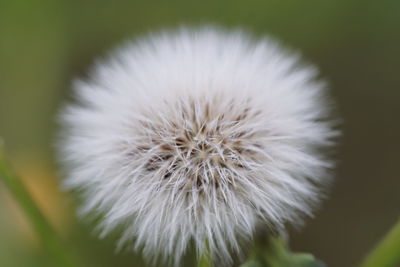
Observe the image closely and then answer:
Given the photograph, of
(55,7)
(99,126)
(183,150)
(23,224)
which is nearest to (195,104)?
(183,150)

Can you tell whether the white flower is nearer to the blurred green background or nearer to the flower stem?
the flower stem

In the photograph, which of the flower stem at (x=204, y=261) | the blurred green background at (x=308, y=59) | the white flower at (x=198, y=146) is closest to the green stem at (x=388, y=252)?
the white flower at (x=198, y=146)

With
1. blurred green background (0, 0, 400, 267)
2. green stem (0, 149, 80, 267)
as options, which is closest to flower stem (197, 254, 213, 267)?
green stem (0, 149, 80, 267)

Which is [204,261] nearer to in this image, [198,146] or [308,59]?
[198,146]

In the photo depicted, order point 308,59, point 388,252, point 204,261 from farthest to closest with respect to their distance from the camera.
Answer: point 308,59 → point 388,252 → point 204,261

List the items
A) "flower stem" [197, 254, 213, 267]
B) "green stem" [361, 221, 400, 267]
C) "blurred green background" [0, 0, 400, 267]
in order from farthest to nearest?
"blurred green background" [0, 0, 400, 267]
"green stem" [361, 221, 400, 267]
"flower stem" [197, 254, 213, 267]

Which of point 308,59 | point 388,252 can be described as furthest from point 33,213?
point 308,59
